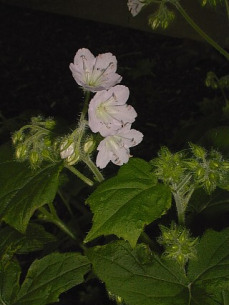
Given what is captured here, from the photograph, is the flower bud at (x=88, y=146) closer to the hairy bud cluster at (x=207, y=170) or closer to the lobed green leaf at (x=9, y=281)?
the hairy bud cluster at (x=207, y=170)

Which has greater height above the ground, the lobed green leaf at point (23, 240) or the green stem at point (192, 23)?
the green stem at point (192, 23)

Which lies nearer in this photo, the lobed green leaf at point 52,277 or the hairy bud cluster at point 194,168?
the hairy bud cluster at point 194,168

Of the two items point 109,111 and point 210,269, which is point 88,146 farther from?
point 210,269

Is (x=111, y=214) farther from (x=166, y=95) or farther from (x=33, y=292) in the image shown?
(x=166, y=95)

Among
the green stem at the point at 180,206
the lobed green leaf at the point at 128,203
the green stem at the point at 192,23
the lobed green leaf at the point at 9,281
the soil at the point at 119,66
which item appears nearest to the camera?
the lobed green leaf at the point at 128,203

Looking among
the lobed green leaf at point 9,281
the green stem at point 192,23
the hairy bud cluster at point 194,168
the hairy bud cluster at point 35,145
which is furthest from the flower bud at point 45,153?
the green stem at point 192,23

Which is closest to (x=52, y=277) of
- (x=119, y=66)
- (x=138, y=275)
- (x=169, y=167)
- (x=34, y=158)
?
(x=138, y=275)

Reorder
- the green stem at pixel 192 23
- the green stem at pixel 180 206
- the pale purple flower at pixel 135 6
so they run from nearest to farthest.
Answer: the green stem at pixel 180 206, the green stem at pixel 192 23, the pale purple flower at pixel 135 6
